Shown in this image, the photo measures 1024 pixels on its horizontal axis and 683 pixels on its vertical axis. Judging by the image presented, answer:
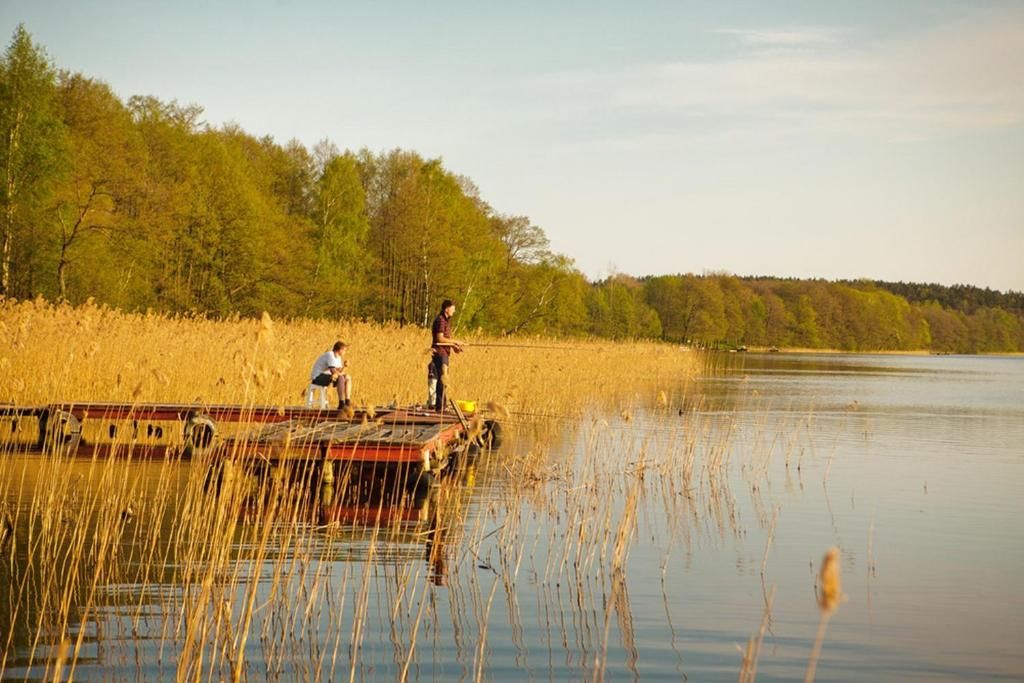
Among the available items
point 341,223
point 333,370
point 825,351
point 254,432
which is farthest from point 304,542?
point 825,351

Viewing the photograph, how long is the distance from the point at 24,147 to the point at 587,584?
28166mm

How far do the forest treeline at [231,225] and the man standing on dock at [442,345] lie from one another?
503 inches

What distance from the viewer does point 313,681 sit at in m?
6.29

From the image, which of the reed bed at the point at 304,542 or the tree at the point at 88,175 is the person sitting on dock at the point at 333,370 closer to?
the reed bed at the point at 304,542

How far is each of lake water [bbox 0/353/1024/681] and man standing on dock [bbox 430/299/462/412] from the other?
1218mm

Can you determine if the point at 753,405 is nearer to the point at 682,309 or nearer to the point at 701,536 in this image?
the point at 701,536

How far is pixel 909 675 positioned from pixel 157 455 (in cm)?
1165

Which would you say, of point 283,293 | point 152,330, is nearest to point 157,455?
point 152,330

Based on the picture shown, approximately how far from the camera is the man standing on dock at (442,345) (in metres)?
15.8

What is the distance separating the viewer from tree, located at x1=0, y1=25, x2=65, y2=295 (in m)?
32.0

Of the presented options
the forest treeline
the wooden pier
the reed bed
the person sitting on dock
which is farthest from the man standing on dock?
the forest treeline

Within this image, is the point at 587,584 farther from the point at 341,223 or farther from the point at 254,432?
the point at 341,223

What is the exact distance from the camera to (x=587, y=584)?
28.7 feet

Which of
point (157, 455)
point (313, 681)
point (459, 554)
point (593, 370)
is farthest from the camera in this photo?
point (593, 370)
